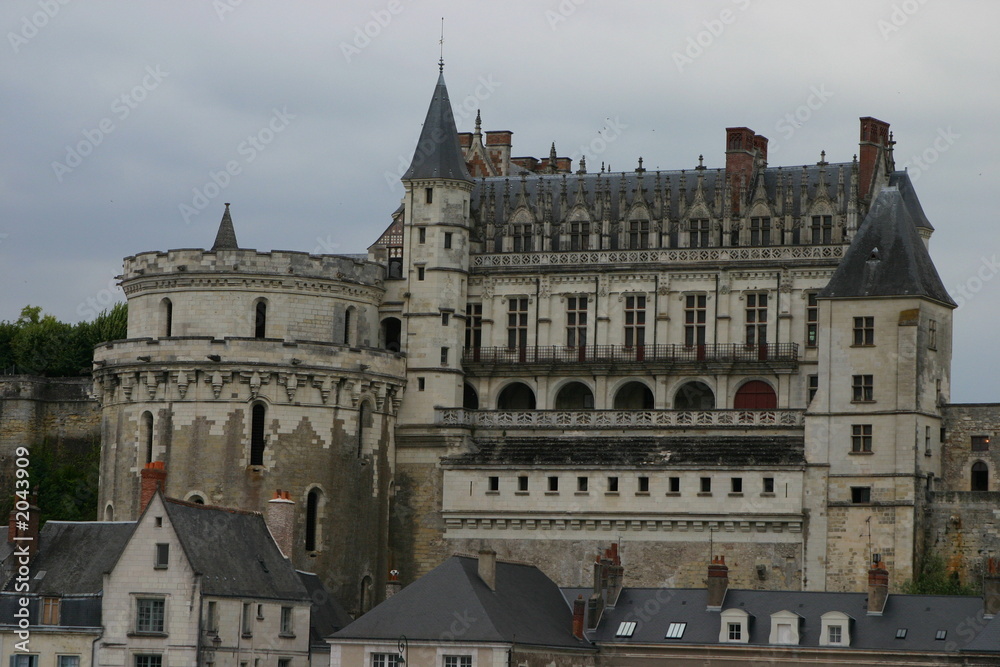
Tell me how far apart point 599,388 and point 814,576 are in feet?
37.6

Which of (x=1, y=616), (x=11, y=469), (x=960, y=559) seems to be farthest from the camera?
(x=11, y=469)

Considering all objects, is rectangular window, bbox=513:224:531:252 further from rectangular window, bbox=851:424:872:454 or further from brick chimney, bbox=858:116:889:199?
rectangular window, bbox=851:424:872:454

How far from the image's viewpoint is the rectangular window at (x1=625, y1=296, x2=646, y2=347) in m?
82.2

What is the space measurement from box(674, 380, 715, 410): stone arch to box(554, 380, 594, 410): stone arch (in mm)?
3147

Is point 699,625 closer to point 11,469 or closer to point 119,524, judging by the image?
point 119,524

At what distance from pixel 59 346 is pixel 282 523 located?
118ft

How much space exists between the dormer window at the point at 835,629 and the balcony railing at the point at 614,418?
48.6ft

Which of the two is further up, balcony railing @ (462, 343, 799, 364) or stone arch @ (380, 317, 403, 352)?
stone arch @ (380, 317, 403, 352)

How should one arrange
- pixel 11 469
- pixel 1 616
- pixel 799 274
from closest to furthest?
pixel 1 616
pixel 799 274
pixel 11 469

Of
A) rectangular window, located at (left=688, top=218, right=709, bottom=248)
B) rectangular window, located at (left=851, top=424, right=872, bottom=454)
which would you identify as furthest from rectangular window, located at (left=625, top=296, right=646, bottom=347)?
rectangular window, located at (left=851, top=424, right=872, bottom=454)

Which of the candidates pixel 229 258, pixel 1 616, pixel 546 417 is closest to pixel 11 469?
pixel 229 258

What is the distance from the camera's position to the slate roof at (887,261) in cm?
7606

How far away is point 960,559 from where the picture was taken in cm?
7481

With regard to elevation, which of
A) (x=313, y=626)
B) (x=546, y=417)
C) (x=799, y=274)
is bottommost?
(x=313, y=626)
